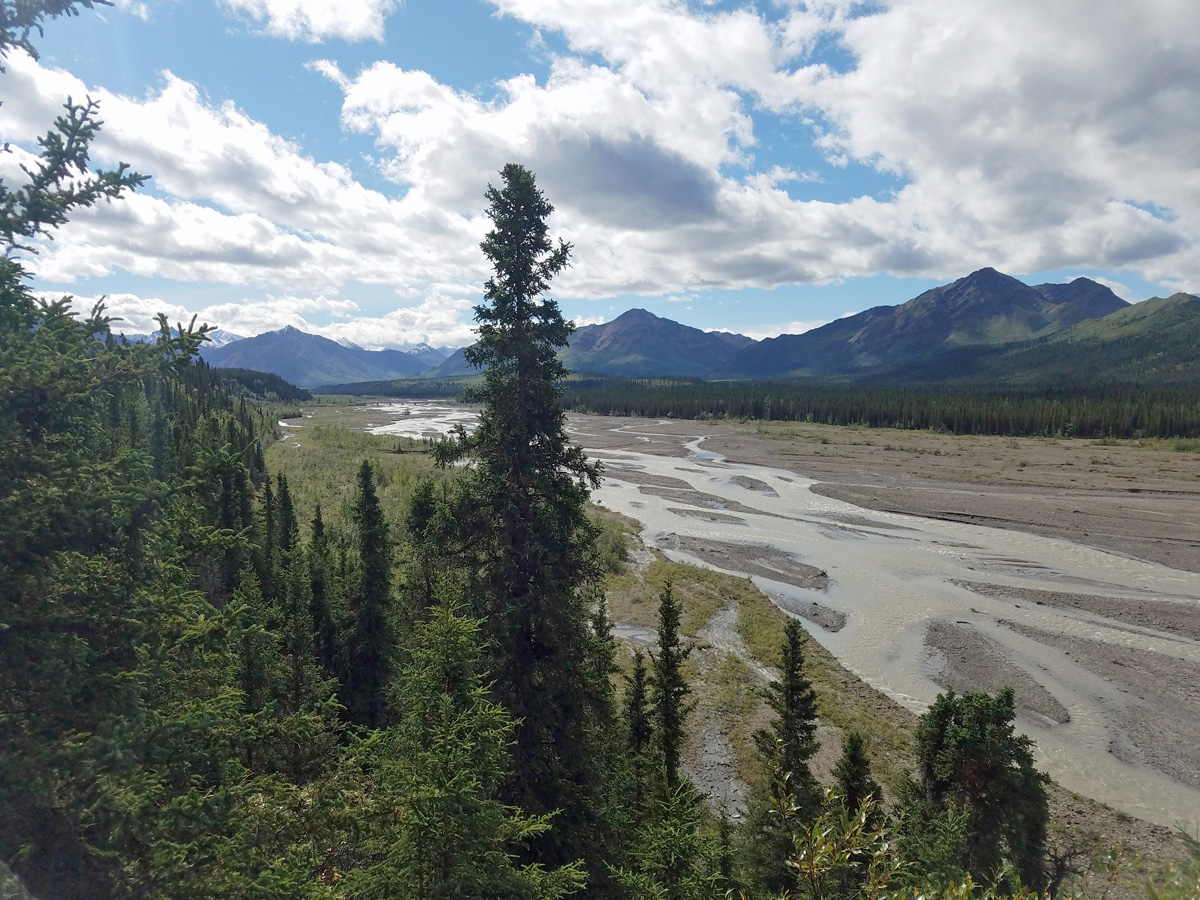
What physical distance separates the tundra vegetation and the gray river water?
11.6 metres

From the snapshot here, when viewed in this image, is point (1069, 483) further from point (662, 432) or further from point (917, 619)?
point (662, 432)

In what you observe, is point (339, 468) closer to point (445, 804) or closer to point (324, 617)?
point (324, 617)

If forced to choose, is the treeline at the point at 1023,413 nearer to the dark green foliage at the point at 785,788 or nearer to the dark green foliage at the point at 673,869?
the dark green foliage at the point at 785,788

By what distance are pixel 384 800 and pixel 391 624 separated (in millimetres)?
16880

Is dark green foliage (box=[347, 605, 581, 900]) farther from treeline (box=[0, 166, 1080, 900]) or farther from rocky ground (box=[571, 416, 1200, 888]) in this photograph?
rocky ground (box=[571, 416, 1200, 888])

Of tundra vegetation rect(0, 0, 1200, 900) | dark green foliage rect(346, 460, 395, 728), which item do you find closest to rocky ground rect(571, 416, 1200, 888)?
tundra vegetation rect(0, 0, 1200, 900)

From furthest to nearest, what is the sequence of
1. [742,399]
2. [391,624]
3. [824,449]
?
[742,399]
[824,449]
[391,624]

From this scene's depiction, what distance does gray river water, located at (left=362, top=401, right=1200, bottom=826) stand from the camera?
23.4m

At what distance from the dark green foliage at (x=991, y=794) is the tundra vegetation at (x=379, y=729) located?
0.06 m

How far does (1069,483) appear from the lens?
71.4 m

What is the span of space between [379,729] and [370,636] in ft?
45.5

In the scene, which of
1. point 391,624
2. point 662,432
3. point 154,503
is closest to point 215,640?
point 154,503

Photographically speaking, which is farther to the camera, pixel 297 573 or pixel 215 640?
pixel 297 573

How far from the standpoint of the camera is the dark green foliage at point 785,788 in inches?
534
